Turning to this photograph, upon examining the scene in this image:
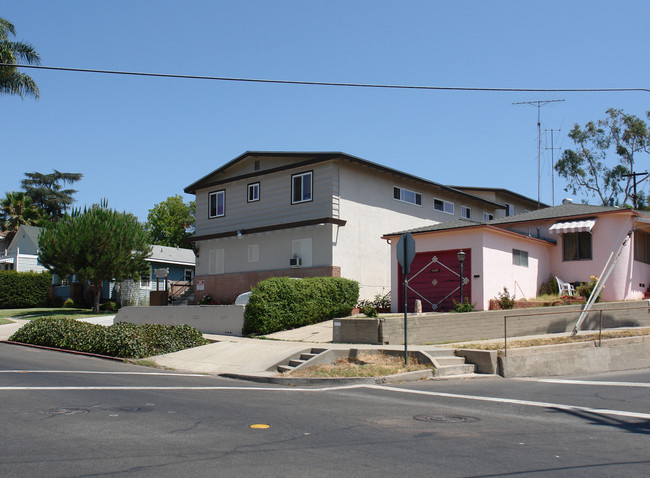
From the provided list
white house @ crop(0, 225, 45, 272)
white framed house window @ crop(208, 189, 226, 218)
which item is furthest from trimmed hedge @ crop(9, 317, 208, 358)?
white house @ crop(0, 225, 45, 272)

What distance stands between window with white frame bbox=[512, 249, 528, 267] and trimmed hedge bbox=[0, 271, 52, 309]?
32.9 meters

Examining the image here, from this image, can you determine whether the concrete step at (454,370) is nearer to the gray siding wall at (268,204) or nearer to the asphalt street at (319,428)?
the asphalt street at (319,428)

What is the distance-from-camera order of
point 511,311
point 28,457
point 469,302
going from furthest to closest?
point 469,302, point 511,311, point 28,457

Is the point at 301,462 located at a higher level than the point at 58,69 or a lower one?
lower

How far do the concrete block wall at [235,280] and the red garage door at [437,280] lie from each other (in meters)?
3.94

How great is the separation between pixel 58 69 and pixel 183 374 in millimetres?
7947

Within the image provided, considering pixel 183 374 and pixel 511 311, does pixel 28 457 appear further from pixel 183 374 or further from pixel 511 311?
pixel 511 311

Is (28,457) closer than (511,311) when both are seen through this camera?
Yes

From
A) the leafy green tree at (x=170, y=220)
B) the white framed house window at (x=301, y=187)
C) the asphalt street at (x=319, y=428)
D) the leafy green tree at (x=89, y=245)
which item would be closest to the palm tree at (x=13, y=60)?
the leafy green tree at (x=89, y=245)

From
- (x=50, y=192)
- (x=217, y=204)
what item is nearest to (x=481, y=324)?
(x=217, y=204)

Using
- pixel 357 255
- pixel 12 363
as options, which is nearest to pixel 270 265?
pixel 357 255

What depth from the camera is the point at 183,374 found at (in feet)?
49.4

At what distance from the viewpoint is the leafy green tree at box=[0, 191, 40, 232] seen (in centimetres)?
5919

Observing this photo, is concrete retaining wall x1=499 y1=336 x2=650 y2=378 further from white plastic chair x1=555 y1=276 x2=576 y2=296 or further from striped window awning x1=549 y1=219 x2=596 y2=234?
striped window awning x1=549 y1=219 x2=596 y2=234
